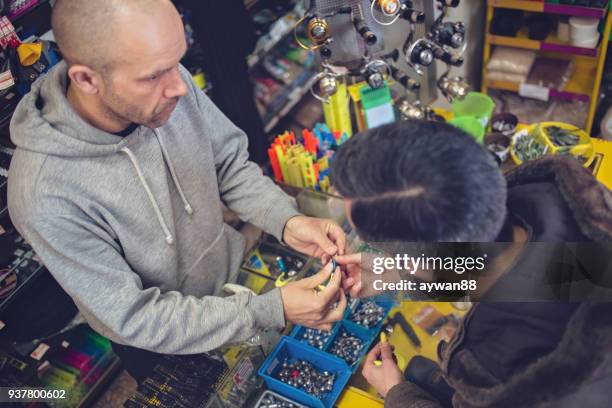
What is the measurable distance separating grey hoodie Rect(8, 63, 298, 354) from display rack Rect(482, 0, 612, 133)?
2.21 meters

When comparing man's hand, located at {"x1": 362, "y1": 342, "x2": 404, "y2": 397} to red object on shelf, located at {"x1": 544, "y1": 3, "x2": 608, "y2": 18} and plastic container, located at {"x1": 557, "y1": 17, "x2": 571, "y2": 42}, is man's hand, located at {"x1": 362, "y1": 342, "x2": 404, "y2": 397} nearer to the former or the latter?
red object on shelf, located at {"x1": 544, "y1": 3, "x2": 608, "y2": 18}

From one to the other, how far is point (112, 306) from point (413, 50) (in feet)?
4.52

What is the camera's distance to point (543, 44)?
3262 mm

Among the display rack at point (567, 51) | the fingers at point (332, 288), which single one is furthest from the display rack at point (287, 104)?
the fingers at point (332, 288)

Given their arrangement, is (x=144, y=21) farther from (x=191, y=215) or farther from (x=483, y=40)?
(x=483, y=40)

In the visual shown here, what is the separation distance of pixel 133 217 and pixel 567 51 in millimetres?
2848

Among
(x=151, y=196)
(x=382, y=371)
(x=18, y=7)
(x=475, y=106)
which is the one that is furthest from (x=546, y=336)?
(x=18, y=7)

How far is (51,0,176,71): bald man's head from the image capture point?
131 cm

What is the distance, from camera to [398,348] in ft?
6.12

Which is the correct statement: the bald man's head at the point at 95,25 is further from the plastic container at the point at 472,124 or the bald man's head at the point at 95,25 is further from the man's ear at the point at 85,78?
the plastic container at the point at 472,124

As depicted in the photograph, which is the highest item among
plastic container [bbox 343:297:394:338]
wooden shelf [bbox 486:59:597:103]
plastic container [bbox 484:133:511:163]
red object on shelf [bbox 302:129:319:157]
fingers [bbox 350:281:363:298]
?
red object on shelf [bbox 302:129:319:157]

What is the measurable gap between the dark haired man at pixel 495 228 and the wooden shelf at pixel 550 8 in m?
2.10

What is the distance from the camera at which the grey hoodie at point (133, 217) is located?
1.43 metres

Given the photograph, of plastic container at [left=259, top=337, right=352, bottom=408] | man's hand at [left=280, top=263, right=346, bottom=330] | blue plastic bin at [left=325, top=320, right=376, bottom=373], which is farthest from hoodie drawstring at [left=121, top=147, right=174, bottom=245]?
blue plastic bin at [left=325, top=320, right=376, bottom=373]
